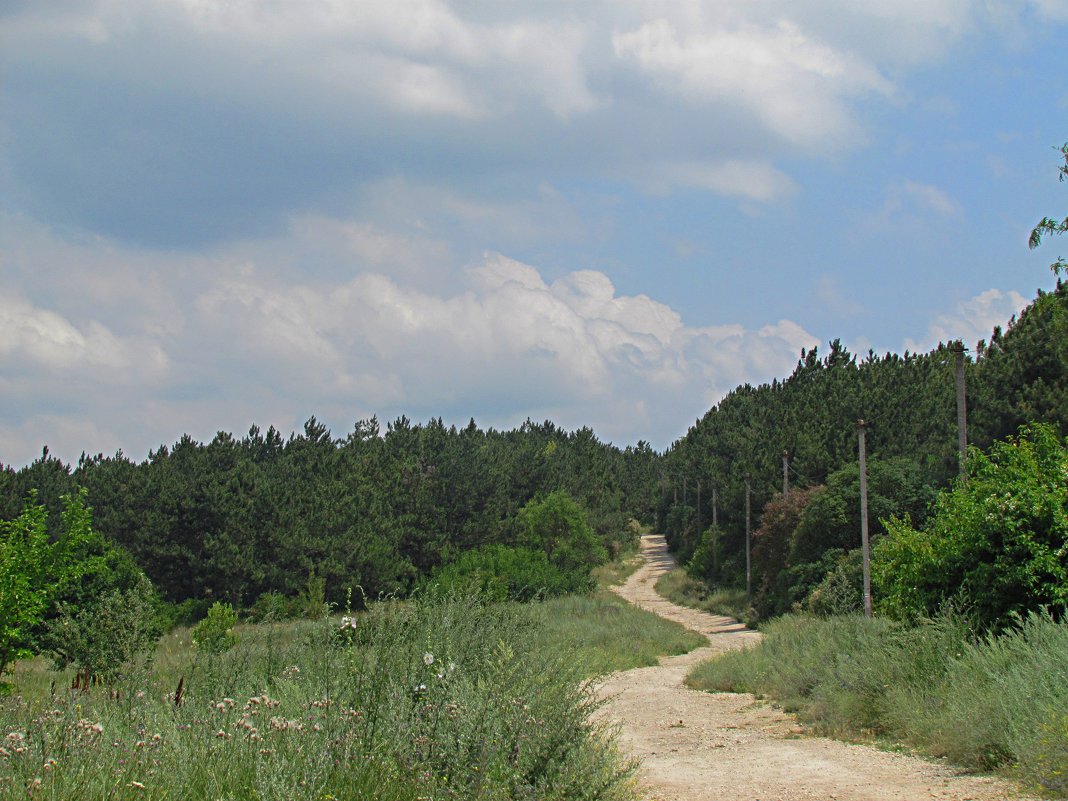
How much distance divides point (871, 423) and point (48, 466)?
51138 millimetres

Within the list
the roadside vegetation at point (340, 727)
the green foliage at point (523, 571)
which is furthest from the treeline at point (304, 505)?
the roadside vegetation at point (340, 727)

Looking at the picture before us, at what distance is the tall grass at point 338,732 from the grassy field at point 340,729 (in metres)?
0.01

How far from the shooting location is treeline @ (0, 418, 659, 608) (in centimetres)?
5859

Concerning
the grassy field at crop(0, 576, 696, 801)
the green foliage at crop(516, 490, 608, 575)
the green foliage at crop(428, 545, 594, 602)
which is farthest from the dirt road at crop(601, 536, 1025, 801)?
the green foliage at crop(516, 490, 608, 575)

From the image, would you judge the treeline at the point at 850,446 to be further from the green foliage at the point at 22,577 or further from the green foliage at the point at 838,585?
the green foliage at the point at 22,577

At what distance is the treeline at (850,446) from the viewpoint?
36344 millimetres

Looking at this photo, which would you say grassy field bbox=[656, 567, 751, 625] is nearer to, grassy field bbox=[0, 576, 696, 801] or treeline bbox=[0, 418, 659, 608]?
treeline bbox=[0, 418, 659, 608]

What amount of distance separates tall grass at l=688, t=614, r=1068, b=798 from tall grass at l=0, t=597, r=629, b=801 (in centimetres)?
361

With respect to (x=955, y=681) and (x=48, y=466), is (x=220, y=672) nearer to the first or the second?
(x=955, y=681)

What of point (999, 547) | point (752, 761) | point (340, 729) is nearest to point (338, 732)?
point (340, 729)

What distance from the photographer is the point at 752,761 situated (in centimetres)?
1043

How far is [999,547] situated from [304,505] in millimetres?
56505

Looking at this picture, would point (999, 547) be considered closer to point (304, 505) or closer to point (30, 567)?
point (30, 567)

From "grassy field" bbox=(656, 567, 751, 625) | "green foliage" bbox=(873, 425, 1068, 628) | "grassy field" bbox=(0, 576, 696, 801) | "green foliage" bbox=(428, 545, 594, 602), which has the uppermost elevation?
"green foliage" bbox=(873, 425, 1068, 628)
